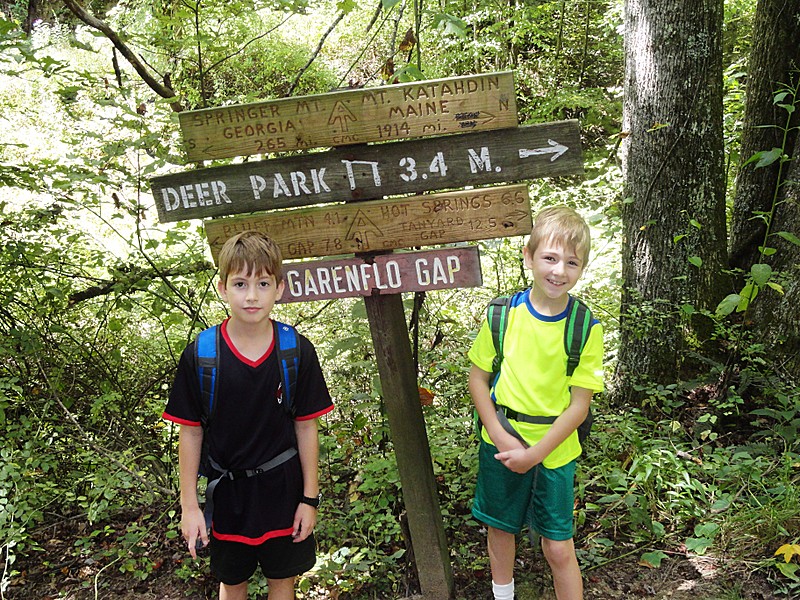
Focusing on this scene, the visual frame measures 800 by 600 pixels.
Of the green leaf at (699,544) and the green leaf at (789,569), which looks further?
the green leaf at (699,544)

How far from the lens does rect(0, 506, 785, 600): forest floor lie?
9.86ft

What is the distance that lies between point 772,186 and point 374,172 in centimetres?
311

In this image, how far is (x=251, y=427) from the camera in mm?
2273

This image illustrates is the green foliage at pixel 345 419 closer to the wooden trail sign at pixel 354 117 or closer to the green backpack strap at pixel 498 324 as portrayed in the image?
the wooden trail sign at pixel 354 117

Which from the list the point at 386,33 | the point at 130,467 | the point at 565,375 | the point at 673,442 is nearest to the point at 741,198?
the point at 673,442

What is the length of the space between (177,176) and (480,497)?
1771 millimetres

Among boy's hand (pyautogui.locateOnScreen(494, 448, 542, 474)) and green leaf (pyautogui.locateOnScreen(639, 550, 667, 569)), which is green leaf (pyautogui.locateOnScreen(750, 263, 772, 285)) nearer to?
green leaf (pyautogui.locateOnScreen(639, 550, 667, 569))

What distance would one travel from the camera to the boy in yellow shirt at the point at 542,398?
7.85ft

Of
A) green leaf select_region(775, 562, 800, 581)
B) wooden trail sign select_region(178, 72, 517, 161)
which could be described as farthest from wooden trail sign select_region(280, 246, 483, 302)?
green leaf select_region(775, 562, 800, 581)

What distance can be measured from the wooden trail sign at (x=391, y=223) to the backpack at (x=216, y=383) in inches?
17.8

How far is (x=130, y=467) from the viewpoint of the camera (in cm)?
390

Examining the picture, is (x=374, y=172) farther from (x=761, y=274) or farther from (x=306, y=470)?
(x=761, y=274)

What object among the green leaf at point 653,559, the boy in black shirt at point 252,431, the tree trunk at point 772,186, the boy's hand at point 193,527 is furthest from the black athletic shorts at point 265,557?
the tree trunk at point 772,186

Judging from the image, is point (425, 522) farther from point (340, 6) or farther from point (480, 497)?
point (340, 6)
